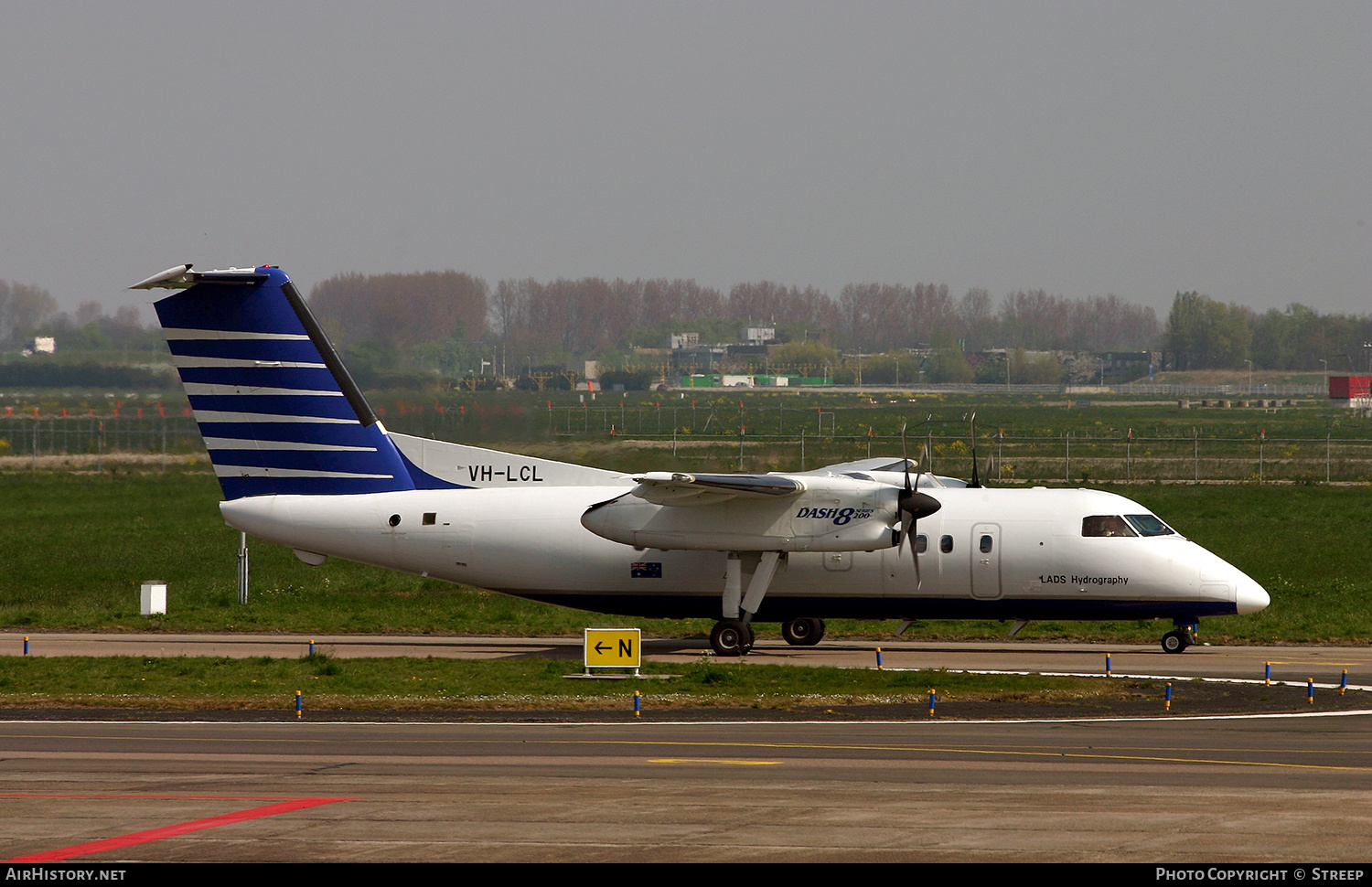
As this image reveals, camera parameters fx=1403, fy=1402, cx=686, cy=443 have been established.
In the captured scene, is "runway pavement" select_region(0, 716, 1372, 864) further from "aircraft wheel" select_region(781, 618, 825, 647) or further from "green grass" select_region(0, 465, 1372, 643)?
"green grass" select_region(0, 465, 1372, 643)

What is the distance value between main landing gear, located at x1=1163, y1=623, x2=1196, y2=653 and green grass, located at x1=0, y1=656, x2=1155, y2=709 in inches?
178

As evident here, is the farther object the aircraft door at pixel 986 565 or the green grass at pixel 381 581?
the green grass at pixel 381 581

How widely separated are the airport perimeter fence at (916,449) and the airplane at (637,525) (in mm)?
13098

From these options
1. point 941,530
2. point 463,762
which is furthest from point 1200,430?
point 463,762

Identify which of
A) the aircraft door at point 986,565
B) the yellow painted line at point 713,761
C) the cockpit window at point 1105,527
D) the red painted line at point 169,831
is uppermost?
the cockpit window at point 1105,527

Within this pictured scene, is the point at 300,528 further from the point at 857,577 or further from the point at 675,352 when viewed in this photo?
the point at 675,352

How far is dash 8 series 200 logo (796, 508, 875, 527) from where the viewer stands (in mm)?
25109

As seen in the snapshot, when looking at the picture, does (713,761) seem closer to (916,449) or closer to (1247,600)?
(1247,600)

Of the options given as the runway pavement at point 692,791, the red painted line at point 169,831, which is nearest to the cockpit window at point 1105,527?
the runway pavement at point 692,791

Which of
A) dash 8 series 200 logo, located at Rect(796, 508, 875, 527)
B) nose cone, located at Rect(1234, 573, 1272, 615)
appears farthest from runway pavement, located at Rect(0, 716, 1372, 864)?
dash 8 series 200 logo, located at Rect(796, 508, 875, 527)

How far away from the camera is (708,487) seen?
24.7m

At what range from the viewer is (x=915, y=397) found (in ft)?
413

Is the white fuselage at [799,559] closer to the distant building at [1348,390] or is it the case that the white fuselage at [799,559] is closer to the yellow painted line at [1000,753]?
the yellow painted line at [1000,753]

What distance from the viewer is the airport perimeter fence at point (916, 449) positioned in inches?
1933
